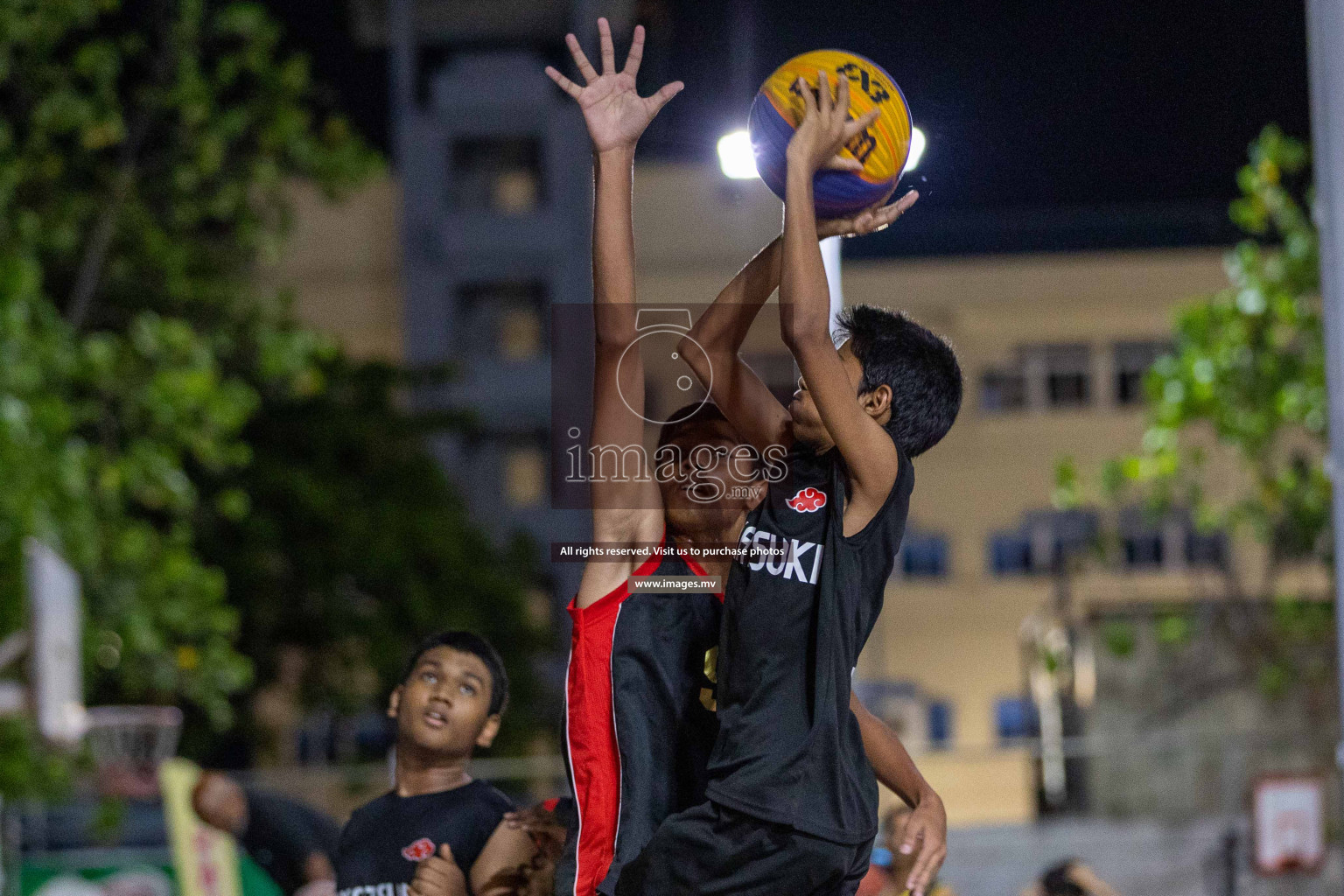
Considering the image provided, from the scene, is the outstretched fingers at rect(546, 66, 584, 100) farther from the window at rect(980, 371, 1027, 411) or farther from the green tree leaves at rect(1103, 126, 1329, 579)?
the window at rect(980, 371, 1027, 411)

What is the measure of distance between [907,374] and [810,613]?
0.48m

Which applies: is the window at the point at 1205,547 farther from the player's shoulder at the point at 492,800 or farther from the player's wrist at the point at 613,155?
the player's wrist at the point at 613,155

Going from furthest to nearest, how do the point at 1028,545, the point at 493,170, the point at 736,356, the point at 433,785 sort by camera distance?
the point at 493,170
the point at 1028,545
the point at 433,785
the point at 736,356

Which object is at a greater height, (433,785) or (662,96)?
(662,96)

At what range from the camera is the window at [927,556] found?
27.5 m

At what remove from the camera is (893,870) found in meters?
4.46

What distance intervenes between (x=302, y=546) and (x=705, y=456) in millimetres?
15710

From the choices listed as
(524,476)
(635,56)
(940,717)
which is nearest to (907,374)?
(635,56)

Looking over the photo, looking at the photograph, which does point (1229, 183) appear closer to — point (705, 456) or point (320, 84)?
point (320, 84)

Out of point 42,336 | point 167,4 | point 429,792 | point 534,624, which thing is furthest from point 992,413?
point 429,792

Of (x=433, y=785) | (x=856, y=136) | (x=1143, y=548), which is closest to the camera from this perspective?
(x=856, y=136)

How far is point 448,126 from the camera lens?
3016 cm

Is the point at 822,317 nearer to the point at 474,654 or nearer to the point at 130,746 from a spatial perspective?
the point at 474,654

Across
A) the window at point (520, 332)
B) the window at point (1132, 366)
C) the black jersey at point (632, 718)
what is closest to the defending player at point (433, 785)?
the black jersey at point (632, 718)
